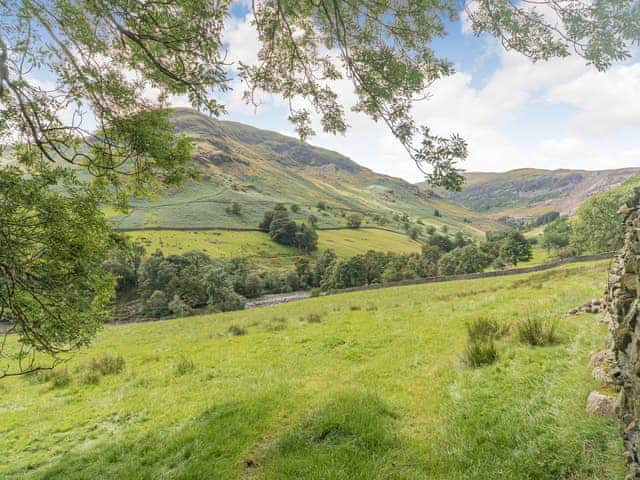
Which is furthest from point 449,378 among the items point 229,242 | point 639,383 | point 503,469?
point 229,242

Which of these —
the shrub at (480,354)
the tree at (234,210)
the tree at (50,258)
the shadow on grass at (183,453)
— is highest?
the tree at (234,210)

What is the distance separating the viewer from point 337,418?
231 inches

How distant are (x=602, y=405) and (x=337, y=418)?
13.7 ft

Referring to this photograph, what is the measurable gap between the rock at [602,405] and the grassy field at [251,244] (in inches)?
3385

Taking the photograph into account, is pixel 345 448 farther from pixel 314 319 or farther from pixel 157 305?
pixel 157 305

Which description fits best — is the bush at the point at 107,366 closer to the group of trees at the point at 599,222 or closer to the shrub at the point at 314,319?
the shrub at the point at 314,319

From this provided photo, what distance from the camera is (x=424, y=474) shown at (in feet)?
14.2

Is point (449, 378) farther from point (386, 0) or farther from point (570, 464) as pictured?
point (386, 0)

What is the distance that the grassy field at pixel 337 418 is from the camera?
439 cm

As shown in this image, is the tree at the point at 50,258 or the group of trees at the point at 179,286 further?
the group of trees at the point at 179,286

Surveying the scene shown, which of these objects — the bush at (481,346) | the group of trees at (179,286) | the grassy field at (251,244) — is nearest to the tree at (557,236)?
the grassy field at (251,244)

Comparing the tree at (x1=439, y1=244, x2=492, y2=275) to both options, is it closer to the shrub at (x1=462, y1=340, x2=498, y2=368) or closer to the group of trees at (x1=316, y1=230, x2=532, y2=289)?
the group of trees at (x1=316, y1=230, x2=532, y2=289)

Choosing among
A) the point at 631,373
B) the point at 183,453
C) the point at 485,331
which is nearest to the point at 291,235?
the point at 485,331

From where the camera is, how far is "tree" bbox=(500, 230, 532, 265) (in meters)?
74.9
